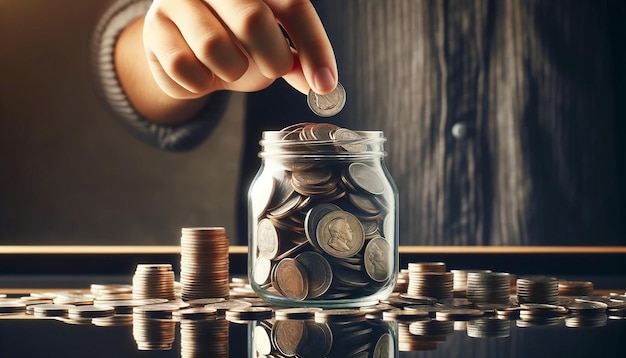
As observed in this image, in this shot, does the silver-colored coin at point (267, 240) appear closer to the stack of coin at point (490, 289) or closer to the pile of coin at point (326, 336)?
the pile of coin at point (326, 336)

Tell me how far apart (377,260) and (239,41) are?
0.36m


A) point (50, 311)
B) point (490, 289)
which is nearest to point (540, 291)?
point (490, 289)

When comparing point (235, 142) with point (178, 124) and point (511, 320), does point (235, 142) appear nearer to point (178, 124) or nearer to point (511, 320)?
point (178, 124)

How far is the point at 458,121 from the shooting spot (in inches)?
91.0

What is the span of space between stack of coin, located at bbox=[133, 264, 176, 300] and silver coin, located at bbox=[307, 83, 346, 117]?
13.8 inches

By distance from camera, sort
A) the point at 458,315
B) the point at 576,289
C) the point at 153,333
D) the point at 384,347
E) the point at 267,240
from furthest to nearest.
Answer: the point at 576,289, the point at 267,240, the point at 458,315, the point at 153,333, the point at 384,347

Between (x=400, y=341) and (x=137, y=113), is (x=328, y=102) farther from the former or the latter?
(x=137, y=113)

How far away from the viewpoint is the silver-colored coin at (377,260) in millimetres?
1148

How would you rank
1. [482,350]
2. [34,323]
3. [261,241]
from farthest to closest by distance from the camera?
1. [261,241]
2. [34,323]
3. [482,350]

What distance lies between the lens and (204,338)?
926 millimetres

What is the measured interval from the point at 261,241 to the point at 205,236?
0.12 m

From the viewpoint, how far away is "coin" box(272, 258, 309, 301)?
1.12 meters

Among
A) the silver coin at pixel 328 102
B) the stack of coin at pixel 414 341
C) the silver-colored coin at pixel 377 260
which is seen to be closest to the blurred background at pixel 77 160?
the silver coin at pixel 328 102

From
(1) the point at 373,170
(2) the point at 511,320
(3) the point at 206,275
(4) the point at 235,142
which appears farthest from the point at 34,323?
(4) the point at 235,142
